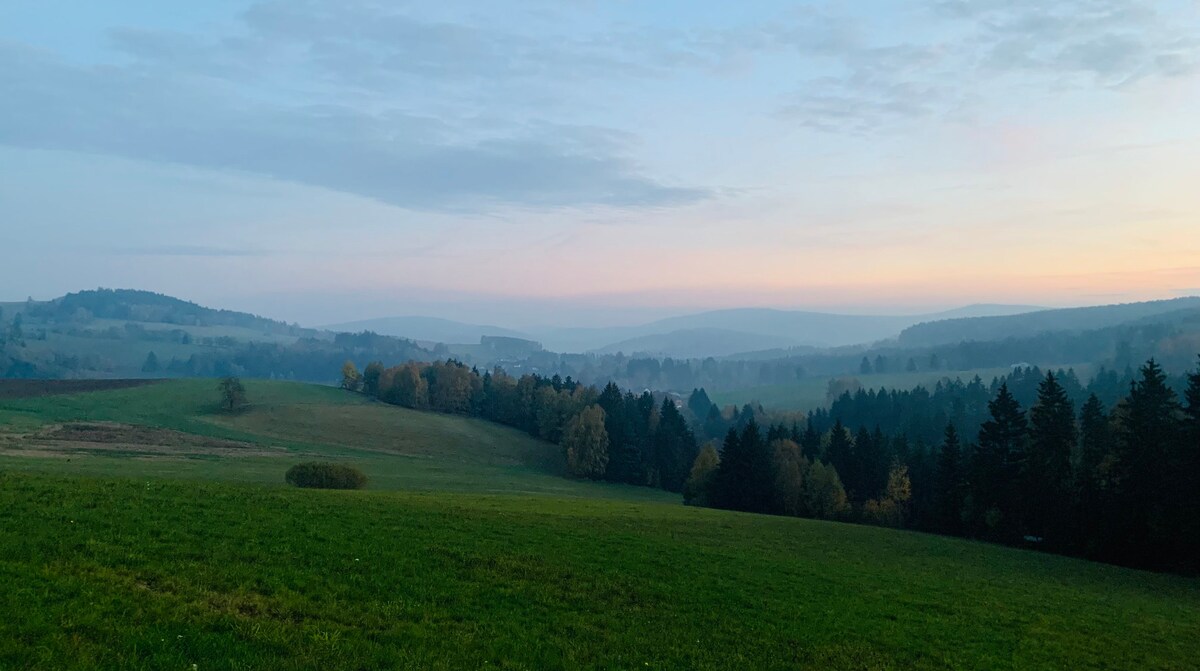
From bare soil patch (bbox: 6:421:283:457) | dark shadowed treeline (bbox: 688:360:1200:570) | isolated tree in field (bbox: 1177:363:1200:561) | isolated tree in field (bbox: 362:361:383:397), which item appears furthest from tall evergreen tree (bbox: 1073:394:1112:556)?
isolated tree in field (bbox: 362:361:383:397)

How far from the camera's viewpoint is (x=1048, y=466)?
2076 inches

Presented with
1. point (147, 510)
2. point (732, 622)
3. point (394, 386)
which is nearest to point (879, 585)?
point (732, 622)

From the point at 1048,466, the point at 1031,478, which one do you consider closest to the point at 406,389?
the point at 1031,478

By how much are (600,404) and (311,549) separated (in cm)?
9817

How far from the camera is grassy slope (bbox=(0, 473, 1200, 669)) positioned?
11297 mm

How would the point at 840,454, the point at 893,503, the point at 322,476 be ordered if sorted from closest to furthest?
the point at 322,476, the point at 893,503, the point at 840,454

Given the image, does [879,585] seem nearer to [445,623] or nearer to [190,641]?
[445,623]

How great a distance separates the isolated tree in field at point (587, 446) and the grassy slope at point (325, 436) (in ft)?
14.4

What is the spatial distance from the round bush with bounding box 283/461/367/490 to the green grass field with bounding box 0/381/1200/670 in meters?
11.6

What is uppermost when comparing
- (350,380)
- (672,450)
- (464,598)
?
(464,598)

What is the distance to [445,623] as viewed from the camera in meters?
13.8

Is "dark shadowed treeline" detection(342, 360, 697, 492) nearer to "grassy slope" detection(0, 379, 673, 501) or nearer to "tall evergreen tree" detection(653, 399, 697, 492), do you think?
"tall evergreen tree" detection(653, 399, 697, 492)

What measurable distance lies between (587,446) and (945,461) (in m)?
49.4

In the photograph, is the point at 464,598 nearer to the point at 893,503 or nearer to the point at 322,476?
the point at 322,476
